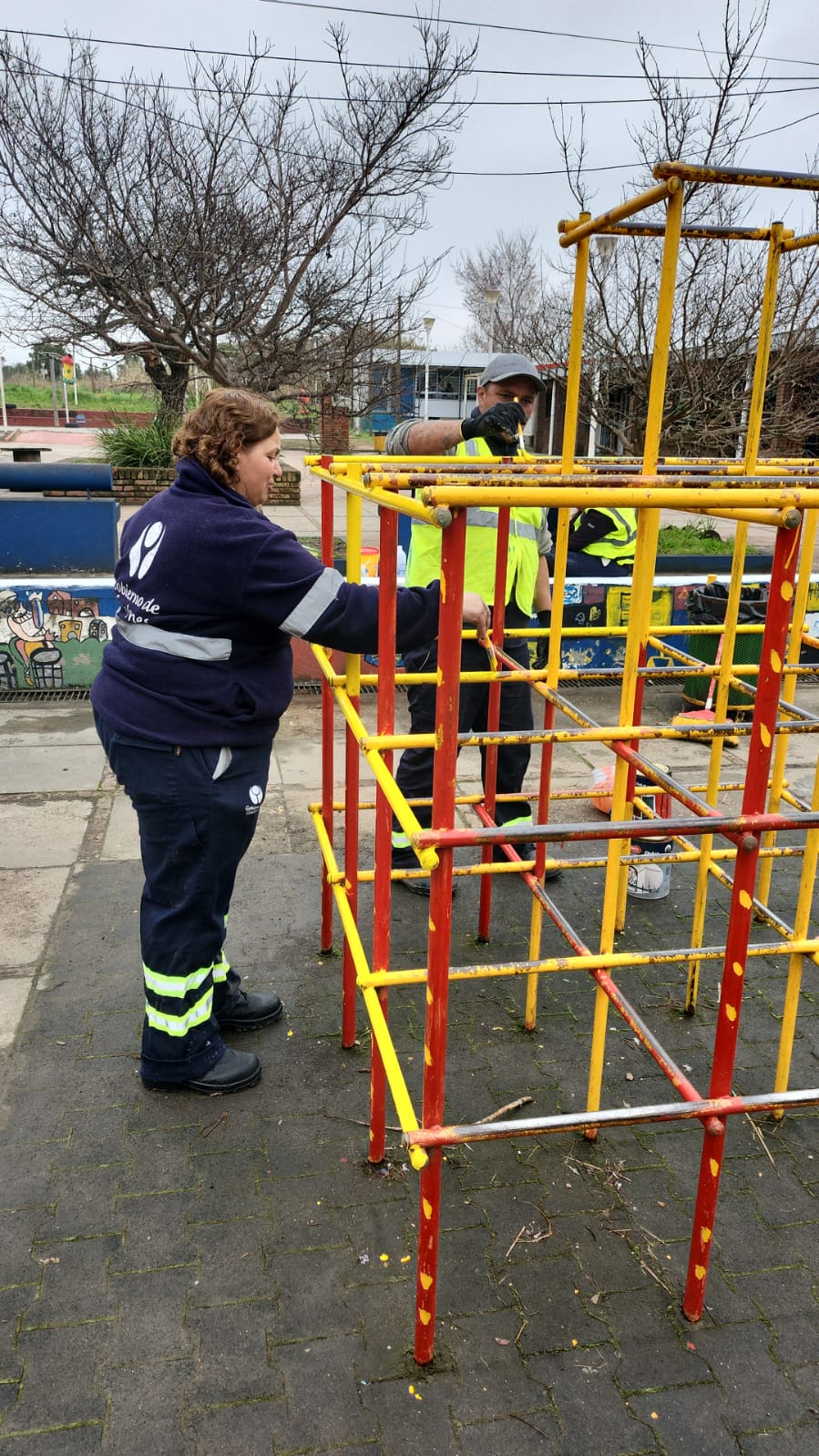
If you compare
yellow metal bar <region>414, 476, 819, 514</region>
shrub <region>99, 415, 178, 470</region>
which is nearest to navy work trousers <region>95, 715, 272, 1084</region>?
yellow metal bar <region>414, 476, 819, 514</region>

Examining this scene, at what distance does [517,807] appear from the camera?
4.21m

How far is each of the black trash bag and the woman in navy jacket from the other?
4.27m

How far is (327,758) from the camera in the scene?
3.31m

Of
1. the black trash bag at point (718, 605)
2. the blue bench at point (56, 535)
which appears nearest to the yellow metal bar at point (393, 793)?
the black trash bag at point (718, 605)

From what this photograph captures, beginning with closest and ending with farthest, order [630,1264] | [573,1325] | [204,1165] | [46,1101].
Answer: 1. [573,1325]
2. [630,1264]
3. [204,1165]
4. [46,1101]

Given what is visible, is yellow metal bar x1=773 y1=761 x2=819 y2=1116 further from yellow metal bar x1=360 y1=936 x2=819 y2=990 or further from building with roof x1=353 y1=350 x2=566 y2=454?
building with roof x1=353 y1=350 x2=566 y2=454

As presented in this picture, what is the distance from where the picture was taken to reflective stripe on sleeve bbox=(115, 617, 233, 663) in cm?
240

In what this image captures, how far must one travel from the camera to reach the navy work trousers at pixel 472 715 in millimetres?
3775

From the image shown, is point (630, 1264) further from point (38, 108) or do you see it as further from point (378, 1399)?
point (38, 108)

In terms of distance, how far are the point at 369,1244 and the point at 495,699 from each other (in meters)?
1.68

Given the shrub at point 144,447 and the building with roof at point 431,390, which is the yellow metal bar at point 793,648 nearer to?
the building with roof at point 431,390

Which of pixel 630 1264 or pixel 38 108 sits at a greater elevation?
pixel 38 108

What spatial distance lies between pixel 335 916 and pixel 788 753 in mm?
3274

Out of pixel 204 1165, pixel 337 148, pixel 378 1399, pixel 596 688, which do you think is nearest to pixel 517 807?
pixel 204 1165
